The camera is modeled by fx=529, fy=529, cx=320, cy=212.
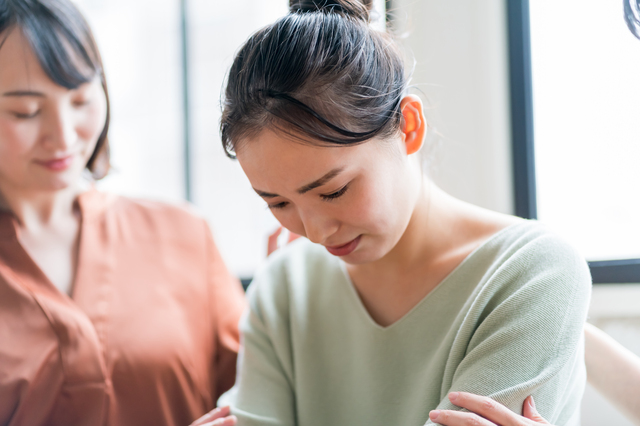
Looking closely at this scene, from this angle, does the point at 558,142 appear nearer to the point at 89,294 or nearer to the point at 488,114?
the point at 488,114

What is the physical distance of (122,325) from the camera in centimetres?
111

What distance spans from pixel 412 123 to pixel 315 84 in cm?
17

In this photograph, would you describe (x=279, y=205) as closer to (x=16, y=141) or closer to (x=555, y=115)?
(x=16, y=141)

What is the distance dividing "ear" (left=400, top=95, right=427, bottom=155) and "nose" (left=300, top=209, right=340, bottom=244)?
0.54ft

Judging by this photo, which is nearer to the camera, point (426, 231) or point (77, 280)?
point (426, 231)

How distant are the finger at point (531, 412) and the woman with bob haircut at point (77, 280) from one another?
2.33 ft

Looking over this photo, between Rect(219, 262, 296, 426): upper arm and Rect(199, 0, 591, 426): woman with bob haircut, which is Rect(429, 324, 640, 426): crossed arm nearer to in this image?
Rect(199, 0, 591, 426): woman with bob haircut

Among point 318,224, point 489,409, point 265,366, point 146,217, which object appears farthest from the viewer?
point 146,217

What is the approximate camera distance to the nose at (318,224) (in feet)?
2.43

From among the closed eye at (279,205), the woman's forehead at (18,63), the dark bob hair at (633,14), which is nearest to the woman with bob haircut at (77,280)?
the woman's forehead at (18,63)

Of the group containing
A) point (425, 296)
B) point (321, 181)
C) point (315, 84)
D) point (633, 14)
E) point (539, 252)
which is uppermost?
point (633, 14)

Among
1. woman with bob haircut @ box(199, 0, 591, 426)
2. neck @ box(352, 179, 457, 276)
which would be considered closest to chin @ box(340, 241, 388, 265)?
woman with bob haircut @ box(199, 0, 591, 426)

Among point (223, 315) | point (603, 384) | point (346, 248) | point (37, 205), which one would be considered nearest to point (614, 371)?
point (603, 384)

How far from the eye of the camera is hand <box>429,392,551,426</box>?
632 mm
